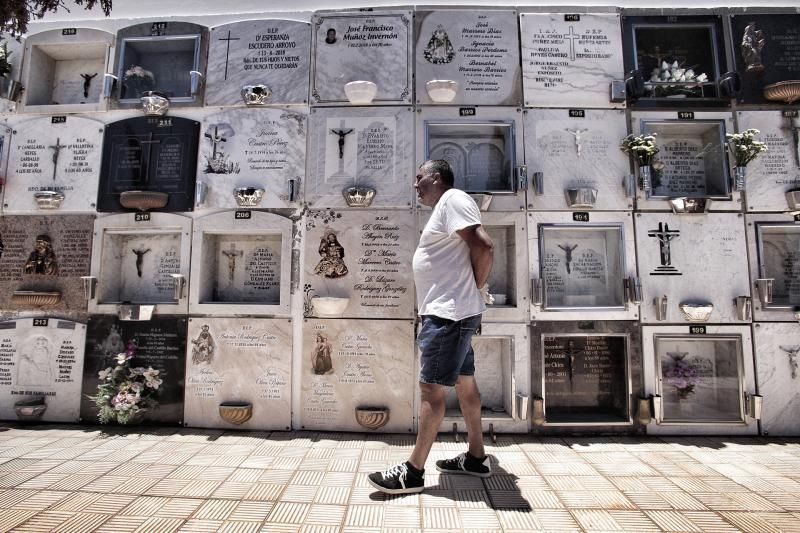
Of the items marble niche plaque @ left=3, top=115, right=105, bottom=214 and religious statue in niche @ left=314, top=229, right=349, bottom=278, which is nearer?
religious statue in niche @ left=314, top=229, right=349, bottom=278

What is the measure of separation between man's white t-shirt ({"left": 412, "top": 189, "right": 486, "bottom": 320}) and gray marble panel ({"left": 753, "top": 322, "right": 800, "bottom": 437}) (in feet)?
12.9

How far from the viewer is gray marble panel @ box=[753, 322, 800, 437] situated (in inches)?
172

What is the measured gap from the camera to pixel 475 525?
2535 mm

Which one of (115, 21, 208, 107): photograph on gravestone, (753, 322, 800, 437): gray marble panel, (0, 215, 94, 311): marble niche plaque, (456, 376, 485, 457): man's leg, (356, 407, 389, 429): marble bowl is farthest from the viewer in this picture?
(115, 21, 208, 107): photograph on gravestone

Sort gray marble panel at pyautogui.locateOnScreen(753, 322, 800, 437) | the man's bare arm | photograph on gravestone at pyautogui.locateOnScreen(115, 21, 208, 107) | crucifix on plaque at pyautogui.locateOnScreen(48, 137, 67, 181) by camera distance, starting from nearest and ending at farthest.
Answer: the man's bare arm, gray marble panel at pyautogui.locateOnScreen(753, 322, 800, 437), crucifix on plaque at pyautogui.locateOnScreen(48, 137, 67, 181), photograph on gravestone at pyautogui.locateOnScreen(115, 21, 208, 107)

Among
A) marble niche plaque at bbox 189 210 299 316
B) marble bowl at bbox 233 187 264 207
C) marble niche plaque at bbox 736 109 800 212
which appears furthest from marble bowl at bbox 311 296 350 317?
marble niche plaque at bbox 736 109 800 212

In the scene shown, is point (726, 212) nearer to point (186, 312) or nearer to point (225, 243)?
point (225, 243)

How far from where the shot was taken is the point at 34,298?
15.3 ft

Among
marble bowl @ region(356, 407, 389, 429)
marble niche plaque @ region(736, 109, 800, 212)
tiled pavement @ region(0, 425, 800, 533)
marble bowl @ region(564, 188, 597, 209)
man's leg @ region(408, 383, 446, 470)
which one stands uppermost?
marble niche plaque @ region(736, 109, 800, 212)

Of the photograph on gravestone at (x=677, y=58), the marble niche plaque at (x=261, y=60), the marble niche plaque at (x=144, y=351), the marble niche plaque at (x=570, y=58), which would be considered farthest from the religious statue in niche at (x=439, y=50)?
the marble niche plaque at (x=144, y=351)

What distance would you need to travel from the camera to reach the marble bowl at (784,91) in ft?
15.4

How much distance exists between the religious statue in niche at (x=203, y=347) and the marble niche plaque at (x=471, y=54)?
3.89 meters

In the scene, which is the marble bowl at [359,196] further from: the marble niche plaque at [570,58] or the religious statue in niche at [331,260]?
the marble niche plaque at [570,58]

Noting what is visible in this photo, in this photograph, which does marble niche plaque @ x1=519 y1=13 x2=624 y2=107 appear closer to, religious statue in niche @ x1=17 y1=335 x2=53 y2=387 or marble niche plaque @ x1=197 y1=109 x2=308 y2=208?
marble niche plaque @ x1=197 y1=109 x2=308 y2=208
